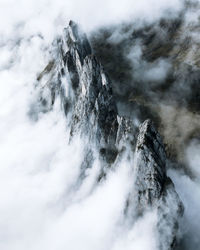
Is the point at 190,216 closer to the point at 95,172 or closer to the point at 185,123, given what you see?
the point at 95,172

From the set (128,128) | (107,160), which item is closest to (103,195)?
(107,160)

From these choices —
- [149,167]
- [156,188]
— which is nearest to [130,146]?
[149,167]

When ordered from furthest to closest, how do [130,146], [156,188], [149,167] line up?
1. [130,146]
2. [149,167]
3. [156,188]

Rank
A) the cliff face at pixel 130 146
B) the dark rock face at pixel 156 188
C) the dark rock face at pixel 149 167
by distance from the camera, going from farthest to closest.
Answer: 1. the dark rock face at pixel 149 167
2. the cliff face at pixel 130 146
3. the dark rock face at pixel 156 188

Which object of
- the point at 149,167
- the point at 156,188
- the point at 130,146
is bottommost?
the point at 156,188

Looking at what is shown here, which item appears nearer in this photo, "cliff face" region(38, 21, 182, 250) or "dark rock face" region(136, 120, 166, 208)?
"cliff face" region(38, 21, 182, 250)

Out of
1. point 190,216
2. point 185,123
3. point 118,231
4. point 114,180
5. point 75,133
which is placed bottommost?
point 190,216

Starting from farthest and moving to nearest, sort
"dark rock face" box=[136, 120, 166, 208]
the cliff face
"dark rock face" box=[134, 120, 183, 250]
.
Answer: "dark rock face" box=[136, 120, 166, 208] → the cliff face → "dark rock face" box=[134, 120, 183, 250]

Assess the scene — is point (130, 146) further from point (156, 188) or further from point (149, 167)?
point (156, 188)

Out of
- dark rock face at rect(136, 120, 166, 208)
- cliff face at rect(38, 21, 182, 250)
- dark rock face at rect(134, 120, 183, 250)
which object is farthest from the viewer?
dark rock face at rect(136, 120, 166, 208)

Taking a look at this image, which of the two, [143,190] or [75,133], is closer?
[143,190]

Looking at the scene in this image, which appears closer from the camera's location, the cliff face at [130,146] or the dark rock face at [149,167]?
the cliff face at [130,146]
